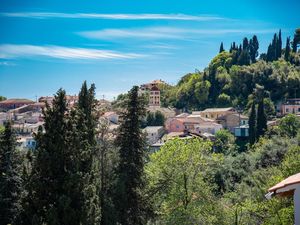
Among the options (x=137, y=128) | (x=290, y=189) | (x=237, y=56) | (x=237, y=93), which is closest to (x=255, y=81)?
(x=237, y=93)

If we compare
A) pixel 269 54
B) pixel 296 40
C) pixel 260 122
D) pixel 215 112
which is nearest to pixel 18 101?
pixel 215 112

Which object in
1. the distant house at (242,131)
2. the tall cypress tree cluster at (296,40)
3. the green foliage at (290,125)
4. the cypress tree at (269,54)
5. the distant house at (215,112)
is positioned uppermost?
the tall cypress tree cluster at (296,40)

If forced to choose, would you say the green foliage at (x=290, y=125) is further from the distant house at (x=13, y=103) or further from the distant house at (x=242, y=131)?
the distant house at (x=13, y=103)

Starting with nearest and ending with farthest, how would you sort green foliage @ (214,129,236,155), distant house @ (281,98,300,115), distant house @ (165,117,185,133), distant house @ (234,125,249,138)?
green foliage @ (214,129,236,155)
distant house @ (234,125,249,138)
distant house @ (281,98,300,115)
distant house @ (165,117,185,133)

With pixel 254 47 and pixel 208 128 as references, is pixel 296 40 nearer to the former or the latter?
pixel 254 47

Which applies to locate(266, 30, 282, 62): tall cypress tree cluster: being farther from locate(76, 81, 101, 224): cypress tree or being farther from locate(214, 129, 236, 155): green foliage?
locate(76, 81, 101, 224): cypress tree

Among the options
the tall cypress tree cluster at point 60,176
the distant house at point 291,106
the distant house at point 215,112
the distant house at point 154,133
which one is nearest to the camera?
the tall cypress tree cluster at point 60,176

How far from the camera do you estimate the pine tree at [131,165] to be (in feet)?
74.9

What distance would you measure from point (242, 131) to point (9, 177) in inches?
2182

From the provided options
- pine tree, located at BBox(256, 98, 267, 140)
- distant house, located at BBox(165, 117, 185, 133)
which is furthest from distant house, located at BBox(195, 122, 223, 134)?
pine tree, located at BBox(256, 98, 267, 140)

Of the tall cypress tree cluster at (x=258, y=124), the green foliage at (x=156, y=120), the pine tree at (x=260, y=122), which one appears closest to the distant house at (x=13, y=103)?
the green foliage at (x=156, y=120)

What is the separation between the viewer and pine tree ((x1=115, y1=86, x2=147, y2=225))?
2284 cm

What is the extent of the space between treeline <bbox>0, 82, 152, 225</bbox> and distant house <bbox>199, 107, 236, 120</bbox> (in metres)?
60.9

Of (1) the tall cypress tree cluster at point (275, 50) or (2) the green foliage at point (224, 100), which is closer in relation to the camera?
(2) the green foliage at point (224, 100)
